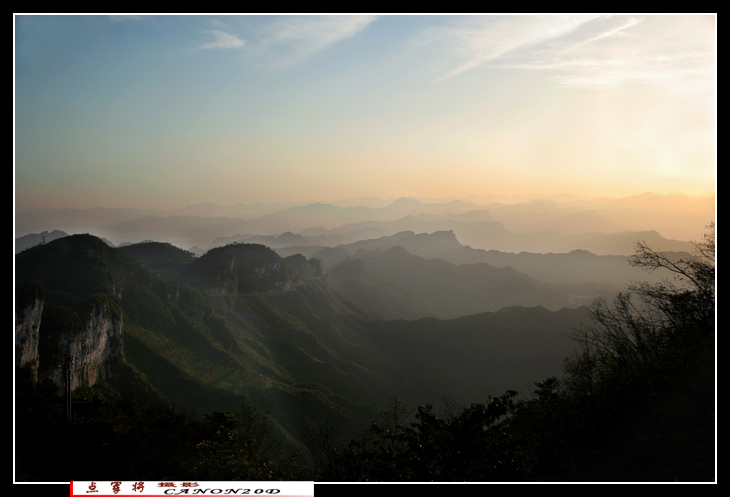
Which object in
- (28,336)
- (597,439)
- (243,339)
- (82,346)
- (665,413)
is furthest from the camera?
(243,339)

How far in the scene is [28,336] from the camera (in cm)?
3469

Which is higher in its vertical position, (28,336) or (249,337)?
(28,336)

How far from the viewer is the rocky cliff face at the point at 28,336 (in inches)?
1315

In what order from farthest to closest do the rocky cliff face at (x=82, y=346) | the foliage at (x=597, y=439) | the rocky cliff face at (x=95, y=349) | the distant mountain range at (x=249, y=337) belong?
the distant mountain range at (x=249, y=337)
the rocky cliff face at (x=95, y=349)
the rocky cliff face at (x=82, y=346)
the foliage at (x=597, y=439)

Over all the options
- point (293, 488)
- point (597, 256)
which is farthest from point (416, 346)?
point (597, 256)

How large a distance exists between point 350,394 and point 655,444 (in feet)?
195

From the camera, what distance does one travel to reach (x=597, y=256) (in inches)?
7121

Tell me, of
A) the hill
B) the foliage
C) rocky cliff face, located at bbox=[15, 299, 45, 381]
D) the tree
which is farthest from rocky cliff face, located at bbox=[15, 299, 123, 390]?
the tree

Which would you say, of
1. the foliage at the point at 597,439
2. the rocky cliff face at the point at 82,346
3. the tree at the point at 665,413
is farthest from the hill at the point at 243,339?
the tree at the point at 665,413

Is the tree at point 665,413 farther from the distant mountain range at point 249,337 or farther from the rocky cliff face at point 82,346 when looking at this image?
the distant mountain range at point 249,337

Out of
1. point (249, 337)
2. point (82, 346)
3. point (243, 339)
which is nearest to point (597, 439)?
point (82, 346)

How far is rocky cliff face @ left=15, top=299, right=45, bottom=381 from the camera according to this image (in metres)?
33.4

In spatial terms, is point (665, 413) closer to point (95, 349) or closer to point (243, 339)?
point (95, 349)

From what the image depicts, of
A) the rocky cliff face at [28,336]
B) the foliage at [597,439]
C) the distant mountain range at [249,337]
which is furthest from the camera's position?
the distant mountain range at [249,337]
